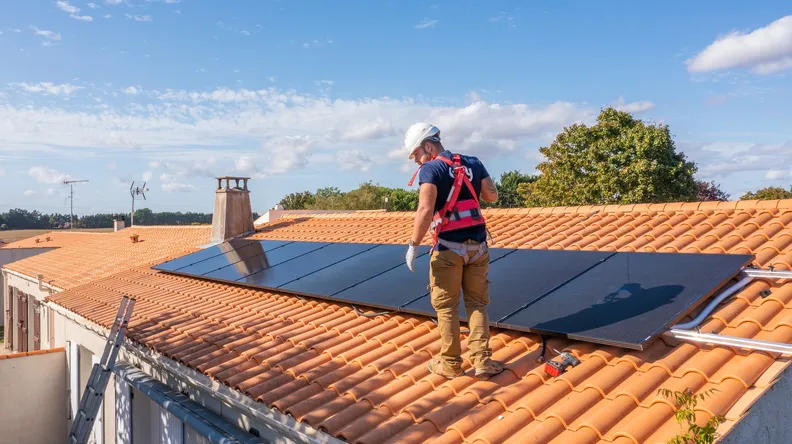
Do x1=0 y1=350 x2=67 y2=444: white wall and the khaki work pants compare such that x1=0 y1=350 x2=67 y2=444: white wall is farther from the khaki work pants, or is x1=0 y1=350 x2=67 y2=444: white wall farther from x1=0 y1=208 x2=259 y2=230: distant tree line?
x1=0 y1=208 x2=259 y2=230: distant tree line

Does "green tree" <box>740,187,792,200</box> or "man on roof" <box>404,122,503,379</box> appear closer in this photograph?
"man on roof" <box>404,122,503,379</box>

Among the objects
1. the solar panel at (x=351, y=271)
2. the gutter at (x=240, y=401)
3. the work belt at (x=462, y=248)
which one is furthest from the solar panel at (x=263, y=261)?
the work belt at (x=462, y=248)

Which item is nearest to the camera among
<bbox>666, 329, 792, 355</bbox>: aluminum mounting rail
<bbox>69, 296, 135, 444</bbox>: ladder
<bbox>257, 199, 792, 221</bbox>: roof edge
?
<bbox>666, 329, 792, 355</bbox>: aluminum mounting rail

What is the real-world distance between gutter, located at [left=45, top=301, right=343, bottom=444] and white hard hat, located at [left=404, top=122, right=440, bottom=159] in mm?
2349

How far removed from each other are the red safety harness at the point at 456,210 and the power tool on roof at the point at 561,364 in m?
1.23

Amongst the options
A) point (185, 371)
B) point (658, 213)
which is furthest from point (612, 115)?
point (185, 371)

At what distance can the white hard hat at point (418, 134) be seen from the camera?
466 centimetres

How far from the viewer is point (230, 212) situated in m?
15.4

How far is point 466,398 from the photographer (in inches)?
165

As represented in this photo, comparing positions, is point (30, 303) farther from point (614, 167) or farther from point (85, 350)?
point (614, 167)

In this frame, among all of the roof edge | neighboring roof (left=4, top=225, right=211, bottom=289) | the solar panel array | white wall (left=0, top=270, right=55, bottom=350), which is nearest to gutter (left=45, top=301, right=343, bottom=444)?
the solar panel array

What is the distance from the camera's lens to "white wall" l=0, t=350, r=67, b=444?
11.8 metres

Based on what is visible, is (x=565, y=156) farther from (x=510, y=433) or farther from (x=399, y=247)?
(x=510, y=433)

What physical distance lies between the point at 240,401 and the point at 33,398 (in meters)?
9.69
